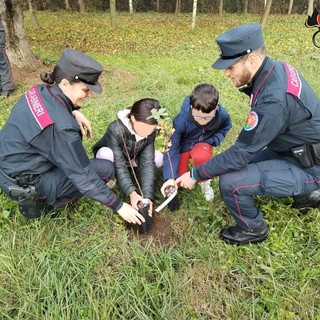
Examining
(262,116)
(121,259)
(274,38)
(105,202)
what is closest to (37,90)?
(105,202)

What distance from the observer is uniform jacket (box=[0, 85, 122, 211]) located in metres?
2.01

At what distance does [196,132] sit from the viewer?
2969mm

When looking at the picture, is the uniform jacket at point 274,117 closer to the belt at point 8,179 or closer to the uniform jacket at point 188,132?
the uniform jacket at point 188,132

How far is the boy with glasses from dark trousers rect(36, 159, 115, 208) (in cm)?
61

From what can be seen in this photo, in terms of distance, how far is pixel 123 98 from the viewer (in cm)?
513

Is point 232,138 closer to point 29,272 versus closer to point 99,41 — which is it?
point 29,272

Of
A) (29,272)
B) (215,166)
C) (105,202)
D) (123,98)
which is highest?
(215,166)

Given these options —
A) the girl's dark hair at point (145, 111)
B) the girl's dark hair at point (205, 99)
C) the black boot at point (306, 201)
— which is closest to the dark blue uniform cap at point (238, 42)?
the girl's dark hair at point (205, 99)

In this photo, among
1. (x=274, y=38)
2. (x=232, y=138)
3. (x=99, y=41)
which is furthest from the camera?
(x=274, y=38)

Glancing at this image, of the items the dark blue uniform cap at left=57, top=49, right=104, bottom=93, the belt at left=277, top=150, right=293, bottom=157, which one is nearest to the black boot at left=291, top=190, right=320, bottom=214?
the belt at left=277, top=150, right=293, bottom=157

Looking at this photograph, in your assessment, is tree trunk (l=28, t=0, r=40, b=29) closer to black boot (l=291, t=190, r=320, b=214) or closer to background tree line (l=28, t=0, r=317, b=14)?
background tree line (l=28, t=0, r=317, b=14)

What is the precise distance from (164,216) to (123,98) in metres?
2.85

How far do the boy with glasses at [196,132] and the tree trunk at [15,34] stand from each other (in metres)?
4.81

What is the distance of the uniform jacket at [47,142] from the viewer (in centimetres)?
201
